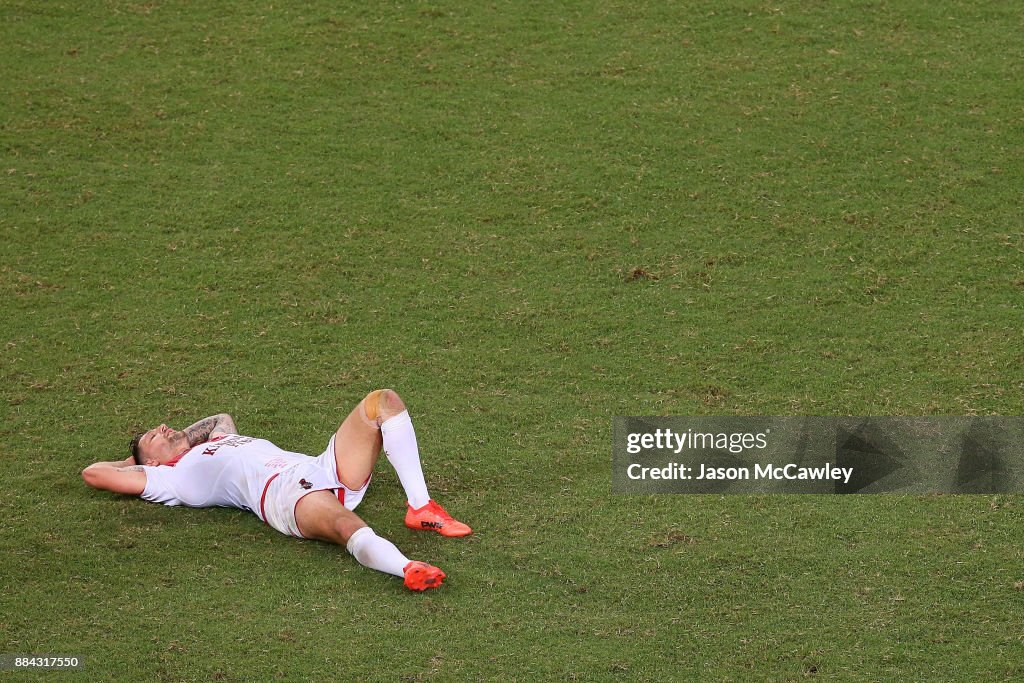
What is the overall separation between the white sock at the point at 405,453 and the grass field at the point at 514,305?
21 cm

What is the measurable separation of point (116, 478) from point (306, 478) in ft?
2.98

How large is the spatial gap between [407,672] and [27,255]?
4356 mm

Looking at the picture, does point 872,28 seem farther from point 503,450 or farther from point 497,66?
point 503,450

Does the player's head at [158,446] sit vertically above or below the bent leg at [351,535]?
above

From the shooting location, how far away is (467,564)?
480 cm

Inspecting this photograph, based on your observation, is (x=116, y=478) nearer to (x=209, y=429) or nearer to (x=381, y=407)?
(x=209, y=429)

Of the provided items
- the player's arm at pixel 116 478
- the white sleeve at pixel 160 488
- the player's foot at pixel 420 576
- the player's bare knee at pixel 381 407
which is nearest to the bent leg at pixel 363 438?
the player's bare knee at pixel 381 407

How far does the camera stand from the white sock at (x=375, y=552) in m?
4.63

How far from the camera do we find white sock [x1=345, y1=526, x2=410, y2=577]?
4629 millimetres

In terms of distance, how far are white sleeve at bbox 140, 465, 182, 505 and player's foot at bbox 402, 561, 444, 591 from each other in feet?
4.12

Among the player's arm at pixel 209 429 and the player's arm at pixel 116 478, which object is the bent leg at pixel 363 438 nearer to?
the player's arm at pixel 209 429

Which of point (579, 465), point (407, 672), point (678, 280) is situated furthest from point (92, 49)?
point (407, 672)

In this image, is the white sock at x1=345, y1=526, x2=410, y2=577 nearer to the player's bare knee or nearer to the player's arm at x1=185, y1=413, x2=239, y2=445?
the player's bare knee

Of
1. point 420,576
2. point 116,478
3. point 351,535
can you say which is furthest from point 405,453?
point 116,478
